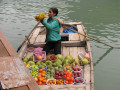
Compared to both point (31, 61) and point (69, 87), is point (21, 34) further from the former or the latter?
point (69, 87)

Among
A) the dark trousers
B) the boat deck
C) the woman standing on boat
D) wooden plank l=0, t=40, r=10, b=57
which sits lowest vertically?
the dark trousers

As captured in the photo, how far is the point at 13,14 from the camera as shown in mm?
14305

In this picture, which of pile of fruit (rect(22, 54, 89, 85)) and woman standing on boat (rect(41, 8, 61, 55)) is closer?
pile of fruit (rect(22, 54, 89, 85))

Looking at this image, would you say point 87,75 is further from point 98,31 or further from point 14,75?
point 98,31

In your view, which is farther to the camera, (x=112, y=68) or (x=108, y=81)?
(x=112, y=68)

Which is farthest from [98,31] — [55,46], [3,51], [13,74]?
[13,74]

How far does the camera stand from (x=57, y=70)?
467 cm

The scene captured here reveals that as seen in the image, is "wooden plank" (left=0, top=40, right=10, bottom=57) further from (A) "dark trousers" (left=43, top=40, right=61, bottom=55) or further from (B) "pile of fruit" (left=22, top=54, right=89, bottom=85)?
(A) "dark trousers" (left=43, top=40, right=61, bottom=55)

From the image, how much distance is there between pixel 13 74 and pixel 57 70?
9.96ft

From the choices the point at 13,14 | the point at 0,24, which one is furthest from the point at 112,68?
the point at 13,14

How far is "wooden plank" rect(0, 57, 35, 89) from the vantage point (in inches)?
63.0

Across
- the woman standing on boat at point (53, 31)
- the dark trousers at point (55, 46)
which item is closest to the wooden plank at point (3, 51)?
the woman standing on boat at point (53, 31)

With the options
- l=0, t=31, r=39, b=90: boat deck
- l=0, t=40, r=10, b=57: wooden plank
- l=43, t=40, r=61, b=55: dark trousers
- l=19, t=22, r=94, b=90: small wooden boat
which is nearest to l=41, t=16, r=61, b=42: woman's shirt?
l=43, t=40, r=61, b=55: dark trousers

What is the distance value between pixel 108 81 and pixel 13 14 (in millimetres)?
11279
